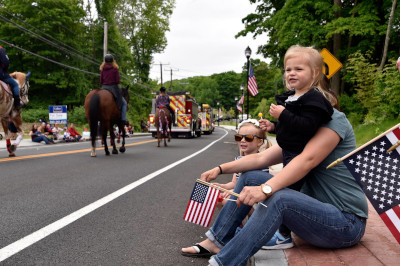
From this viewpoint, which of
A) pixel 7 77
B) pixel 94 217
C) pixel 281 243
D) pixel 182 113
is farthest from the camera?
pixel 182 113

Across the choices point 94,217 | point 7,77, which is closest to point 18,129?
point 7,77

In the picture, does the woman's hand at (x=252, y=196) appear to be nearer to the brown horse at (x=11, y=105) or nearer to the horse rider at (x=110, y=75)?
the brown horse at (x=11, y=105)

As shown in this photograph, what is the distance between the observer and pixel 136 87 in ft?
157

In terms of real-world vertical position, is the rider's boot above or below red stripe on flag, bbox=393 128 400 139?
above

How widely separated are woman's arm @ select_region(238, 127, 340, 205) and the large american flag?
18cm

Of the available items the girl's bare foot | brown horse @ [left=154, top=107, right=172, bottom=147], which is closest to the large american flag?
the girl's bare foot

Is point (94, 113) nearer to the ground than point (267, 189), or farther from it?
farther from it

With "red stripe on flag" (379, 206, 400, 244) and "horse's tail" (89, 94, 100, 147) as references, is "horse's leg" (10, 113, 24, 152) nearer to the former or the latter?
"horse's tail" (89, 94, 100, 147)

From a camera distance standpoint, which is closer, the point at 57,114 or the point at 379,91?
the point at 379,91

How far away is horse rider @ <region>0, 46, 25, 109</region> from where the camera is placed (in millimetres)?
8141

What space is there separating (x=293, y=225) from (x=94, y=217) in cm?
257

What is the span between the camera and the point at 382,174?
203 centimetres

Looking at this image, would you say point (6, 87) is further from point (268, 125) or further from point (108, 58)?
point (268, 125)

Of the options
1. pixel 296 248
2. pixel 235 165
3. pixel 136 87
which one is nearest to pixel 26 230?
pixel 235 165
